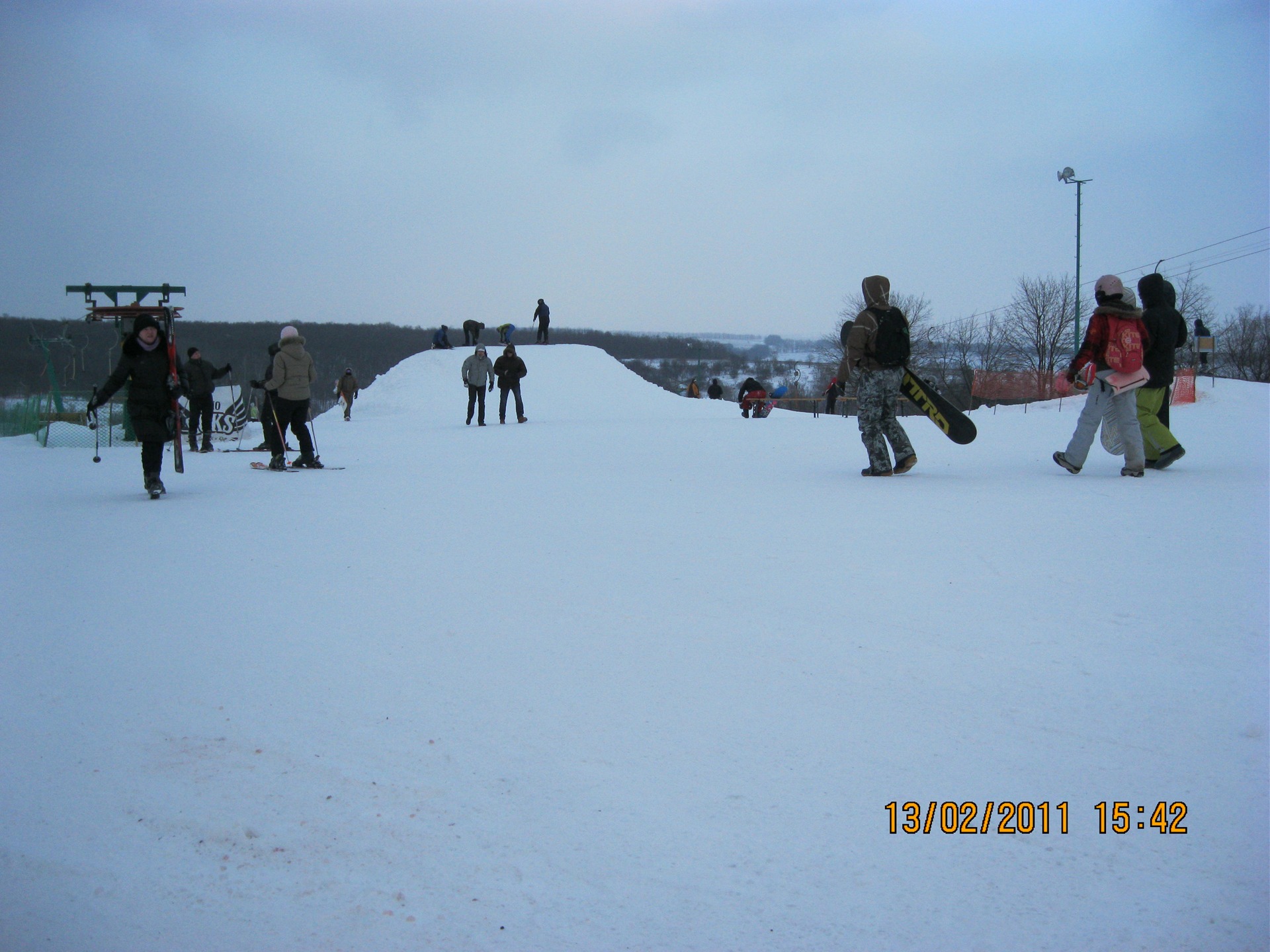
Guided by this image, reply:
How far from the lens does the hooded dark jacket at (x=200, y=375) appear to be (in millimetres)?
15320

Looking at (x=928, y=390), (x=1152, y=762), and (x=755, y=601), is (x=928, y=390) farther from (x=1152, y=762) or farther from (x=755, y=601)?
(x=1152, y=762)

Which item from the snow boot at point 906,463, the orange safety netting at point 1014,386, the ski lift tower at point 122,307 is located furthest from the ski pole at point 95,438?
the orange safety netting at point 1014,386

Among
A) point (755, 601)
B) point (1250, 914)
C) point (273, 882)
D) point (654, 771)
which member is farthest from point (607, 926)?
point (755, 601)

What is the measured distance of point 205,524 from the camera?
739 cm

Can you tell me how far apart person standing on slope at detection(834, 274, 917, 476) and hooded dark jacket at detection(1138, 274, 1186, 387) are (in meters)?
2.17

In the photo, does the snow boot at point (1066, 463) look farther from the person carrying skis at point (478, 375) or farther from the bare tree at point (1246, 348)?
the bare tree at point (1246, 348)

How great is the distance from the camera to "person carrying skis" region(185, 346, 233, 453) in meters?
15.4

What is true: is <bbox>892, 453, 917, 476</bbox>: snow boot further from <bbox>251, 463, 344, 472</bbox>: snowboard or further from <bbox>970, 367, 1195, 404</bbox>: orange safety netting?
<bbox>970, 367, 1195, 404</bbox>: orange safety netting

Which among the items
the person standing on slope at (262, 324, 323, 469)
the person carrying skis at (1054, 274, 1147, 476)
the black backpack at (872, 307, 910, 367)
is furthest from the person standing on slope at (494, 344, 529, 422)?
the person carrying skis at (1054, 274, 1147, 476)

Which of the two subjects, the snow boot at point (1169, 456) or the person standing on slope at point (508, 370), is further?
the person standing on slope at point (508, 370)

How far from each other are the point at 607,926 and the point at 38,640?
340cm

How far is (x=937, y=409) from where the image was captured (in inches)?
372

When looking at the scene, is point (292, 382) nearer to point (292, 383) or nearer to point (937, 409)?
point (292, 383)

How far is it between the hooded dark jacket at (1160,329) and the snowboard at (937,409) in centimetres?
166
